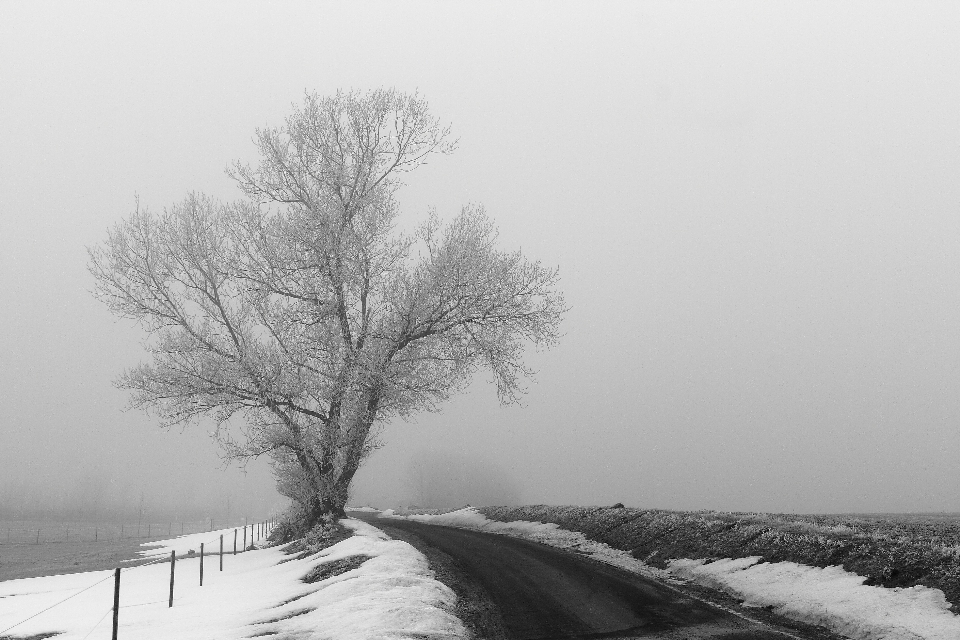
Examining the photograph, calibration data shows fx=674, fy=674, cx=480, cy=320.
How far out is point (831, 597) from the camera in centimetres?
1166

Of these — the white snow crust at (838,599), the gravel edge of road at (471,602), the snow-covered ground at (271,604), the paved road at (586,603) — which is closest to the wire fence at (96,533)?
the snow-covered ground at (271,604)

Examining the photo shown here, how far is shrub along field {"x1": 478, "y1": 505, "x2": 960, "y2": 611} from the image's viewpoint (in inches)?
449

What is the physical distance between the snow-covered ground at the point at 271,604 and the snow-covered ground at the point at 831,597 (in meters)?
5.97

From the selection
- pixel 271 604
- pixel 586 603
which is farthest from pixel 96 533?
pixel 586 603

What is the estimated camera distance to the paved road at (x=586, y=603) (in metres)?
10.7

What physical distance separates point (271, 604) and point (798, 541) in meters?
11.7

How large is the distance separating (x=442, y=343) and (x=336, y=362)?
452 cm

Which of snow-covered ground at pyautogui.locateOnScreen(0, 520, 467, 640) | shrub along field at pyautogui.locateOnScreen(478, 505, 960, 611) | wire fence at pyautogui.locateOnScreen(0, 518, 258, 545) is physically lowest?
wire fence at pyautogui.locateOnScreen(0, 518, 258, 545)

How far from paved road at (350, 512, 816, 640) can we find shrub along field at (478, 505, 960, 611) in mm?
2428

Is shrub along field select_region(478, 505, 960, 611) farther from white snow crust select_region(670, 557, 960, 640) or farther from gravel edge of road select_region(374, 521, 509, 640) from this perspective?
gravel edge of road select_region(374, 521, 509, 640)

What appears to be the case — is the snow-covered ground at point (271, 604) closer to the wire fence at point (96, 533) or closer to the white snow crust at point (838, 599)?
the white snow crust at point (838, 599)

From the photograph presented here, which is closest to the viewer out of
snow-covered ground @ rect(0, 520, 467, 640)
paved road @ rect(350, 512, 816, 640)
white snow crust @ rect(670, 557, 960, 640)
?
white snow crust @ rect(670, 557, 960, 640)

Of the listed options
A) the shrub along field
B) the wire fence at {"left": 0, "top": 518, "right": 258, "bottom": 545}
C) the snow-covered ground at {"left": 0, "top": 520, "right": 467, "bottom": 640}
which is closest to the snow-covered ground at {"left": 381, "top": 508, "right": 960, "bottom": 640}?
the shrub along field

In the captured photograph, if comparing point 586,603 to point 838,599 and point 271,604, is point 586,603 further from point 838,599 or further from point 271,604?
point 271,604
